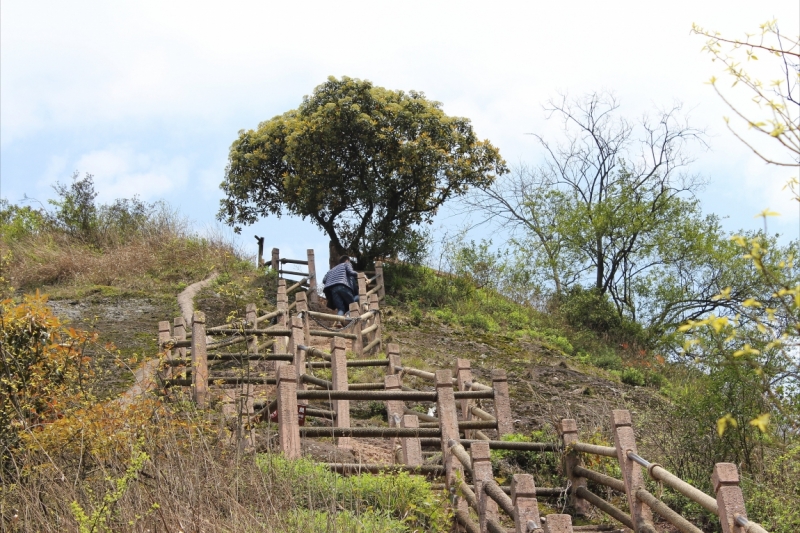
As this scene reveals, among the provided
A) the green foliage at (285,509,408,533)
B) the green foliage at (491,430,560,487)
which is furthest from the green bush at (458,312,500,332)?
the green foliage at (285,509,408,533)

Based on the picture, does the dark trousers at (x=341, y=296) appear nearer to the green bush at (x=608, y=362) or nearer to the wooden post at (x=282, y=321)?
the wooden post at (x=282, y=321)

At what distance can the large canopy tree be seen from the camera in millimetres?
28594

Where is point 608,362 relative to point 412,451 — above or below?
above

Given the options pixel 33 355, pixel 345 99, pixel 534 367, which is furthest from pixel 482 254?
pixel 33 355

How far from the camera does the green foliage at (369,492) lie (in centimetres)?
793

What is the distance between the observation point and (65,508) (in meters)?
7.34

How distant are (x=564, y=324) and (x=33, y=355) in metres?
21.4

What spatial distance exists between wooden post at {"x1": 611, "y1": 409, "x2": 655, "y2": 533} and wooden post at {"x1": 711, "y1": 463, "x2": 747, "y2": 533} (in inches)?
63.9

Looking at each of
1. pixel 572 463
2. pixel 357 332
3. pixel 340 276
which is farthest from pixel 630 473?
pixel 340 276

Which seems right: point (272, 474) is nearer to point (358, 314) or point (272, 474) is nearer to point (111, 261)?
point (358, 314)

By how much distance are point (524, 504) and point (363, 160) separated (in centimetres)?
2268

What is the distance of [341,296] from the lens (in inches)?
855

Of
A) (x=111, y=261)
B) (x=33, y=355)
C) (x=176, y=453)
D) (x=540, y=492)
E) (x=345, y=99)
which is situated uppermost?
(x=345, y=99)

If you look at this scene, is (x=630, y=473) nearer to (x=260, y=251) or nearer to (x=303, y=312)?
(x=303, y=312)
